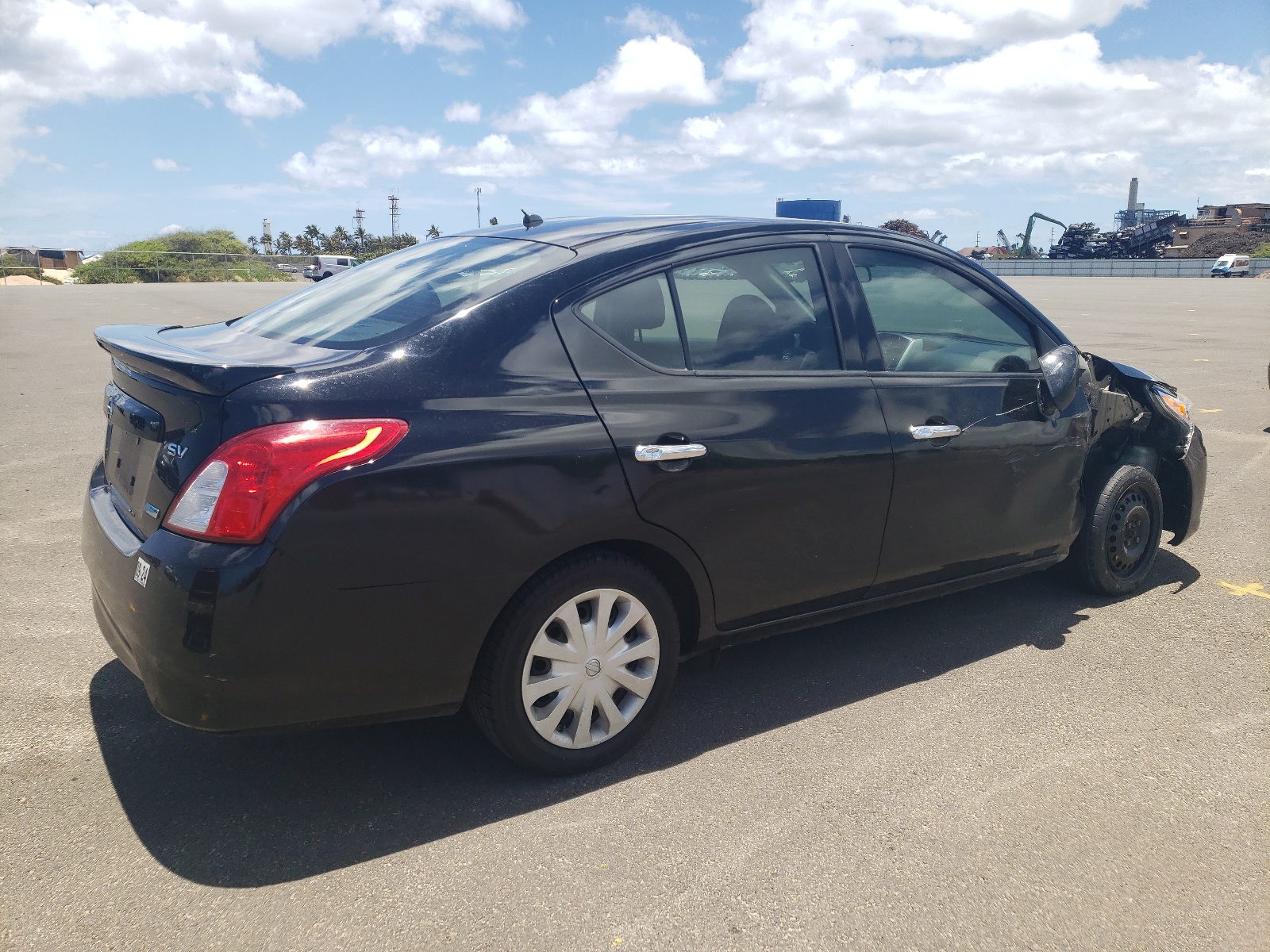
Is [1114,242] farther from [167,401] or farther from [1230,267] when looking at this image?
[167,401]

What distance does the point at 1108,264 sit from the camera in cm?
6812

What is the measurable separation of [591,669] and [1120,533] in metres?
2.86

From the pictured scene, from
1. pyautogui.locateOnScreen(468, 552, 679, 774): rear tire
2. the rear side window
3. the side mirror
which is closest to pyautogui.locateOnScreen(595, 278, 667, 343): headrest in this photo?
the rear side window

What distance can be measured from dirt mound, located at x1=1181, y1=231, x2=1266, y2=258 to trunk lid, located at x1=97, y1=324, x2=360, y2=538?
348ft

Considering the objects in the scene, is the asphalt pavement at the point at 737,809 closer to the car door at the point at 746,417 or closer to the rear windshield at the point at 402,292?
the car door at the point at 746,417

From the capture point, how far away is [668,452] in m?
3.01

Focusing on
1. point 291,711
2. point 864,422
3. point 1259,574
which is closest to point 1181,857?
point 864,422

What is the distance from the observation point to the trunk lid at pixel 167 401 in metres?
2.58

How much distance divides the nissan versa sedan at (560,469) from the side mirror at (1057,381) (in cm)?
1

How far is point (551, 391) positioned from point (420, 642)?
0.79 metres

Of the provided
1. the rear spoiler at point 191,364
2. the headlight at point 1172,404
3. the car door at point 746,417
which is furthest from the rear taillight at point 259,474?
the headlight at point 1172,404

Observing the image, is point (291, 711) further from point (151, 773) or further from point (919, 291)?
point (919, 291)

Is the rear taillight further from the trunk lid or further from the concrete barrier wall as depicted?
the concrete barrier wall

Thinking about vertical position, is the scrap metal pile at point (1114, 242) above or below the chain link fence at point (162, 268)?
above
